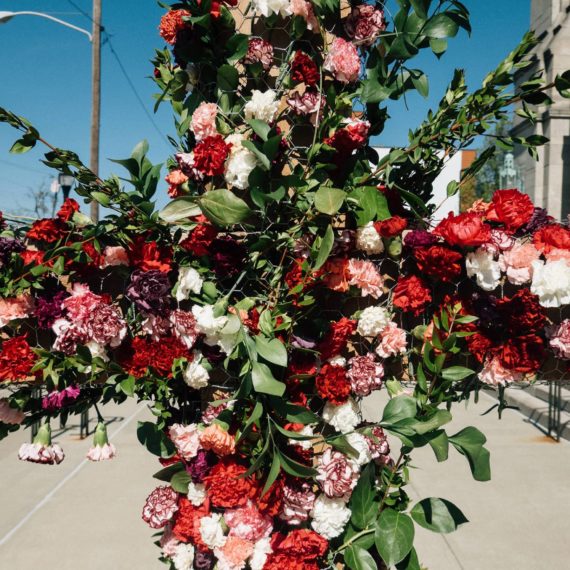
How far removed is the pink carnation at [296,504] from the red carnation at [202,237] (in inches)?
22.8

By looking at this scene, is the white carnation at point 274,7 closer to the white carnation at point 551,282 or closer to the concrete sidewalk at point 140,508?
the white carnation at point 551,282

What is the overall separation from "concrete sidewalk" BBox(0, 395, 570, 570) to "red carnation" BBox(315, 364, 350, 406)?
2751 millimetres

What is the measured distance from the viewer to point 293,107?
4.48 ft

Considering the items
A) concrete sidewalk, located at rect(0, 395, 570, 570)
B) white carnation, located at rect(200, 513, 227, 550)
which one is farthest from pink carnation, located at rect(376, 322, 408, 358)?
concrete sidewalk, located at rect(0, 395, 570, 570)

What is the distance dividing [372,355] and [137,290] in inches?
22.1

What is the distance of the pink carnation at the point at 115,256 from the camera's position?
135 centimetres

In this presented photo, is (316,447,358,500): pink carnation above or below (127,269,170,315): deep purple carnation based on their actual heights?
below

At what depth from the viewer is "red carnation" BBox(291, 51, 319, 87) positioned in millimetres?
1366

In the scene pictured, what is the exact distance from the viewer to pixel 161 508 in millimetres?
1391

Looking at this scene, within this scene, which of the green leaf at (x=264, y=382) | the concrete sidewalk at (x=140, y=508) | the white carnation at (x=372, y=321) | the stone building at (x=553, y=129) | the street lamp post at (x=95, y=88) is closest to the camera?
the green leaf at (x=264, y=382)

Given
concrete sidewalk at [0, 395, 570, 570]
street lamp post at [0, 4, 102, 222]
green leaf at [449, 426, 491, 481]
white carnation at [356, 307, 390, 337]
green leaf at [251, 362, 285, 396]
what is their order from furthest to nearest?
street lamp post at [0, 4, 102, 222]
concrete sidewalk at [0, 395, 570, 570]
white carnation at [356, 307, 390, 337]
green leaf at [449, 426, 491, 481]
green leaf at [251, 362, 285, 396]

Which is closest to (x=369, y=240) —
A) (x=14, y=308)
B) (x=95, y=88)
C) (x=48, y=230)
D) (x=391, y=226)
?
(x=391, y=226)

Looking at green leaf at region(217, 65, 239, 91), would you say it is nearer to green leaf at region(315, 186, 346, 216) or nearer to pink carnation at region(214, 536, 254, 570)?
green leaf at region(315, 186, 346, 216)

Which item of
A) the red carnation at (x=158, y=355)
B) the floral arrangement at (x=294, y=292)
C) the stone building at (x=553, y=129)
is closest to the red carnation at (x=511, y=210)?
the floral arrangement at (x=294, y=292)
